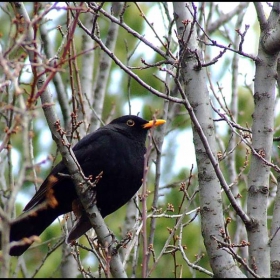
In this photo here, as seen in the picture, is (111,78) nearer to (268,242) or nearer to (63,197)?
(63,197)

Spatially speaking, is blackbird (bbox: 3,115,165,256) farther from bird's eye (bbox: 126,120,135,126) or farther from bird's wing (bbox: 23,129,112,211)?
bird's eye (bbox: 126,120,135,126)

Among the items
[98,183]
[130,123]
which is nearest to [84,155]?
[98,183]

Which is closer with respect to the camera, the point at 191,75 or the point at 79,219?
the point at 191,75

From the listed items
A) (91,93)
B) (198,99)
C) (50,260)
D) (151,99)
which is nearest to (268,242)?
(198,99)

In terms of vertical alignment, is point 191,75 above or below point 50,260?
above

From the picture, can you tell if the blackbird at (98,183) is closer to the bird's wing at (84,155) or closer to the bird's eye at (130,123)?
the bird's wing at (84,155)

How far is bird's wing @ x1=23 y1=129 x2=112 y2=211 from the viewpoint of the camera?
566 cm

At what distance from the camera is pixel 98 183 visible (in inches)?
226

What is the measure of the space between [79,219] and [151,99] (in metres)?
5.85

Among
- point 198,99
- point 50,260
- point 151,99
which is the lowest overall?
point 50,260

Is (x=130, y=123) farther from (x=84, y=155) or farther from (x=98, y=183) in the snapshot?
Answer: (x=98, y=183)

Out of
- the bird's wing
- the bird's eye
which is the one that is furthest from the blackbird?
the bird's eye

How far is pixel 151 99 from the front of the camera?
11312mm

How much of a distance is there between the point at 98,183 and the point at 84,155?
292mm
